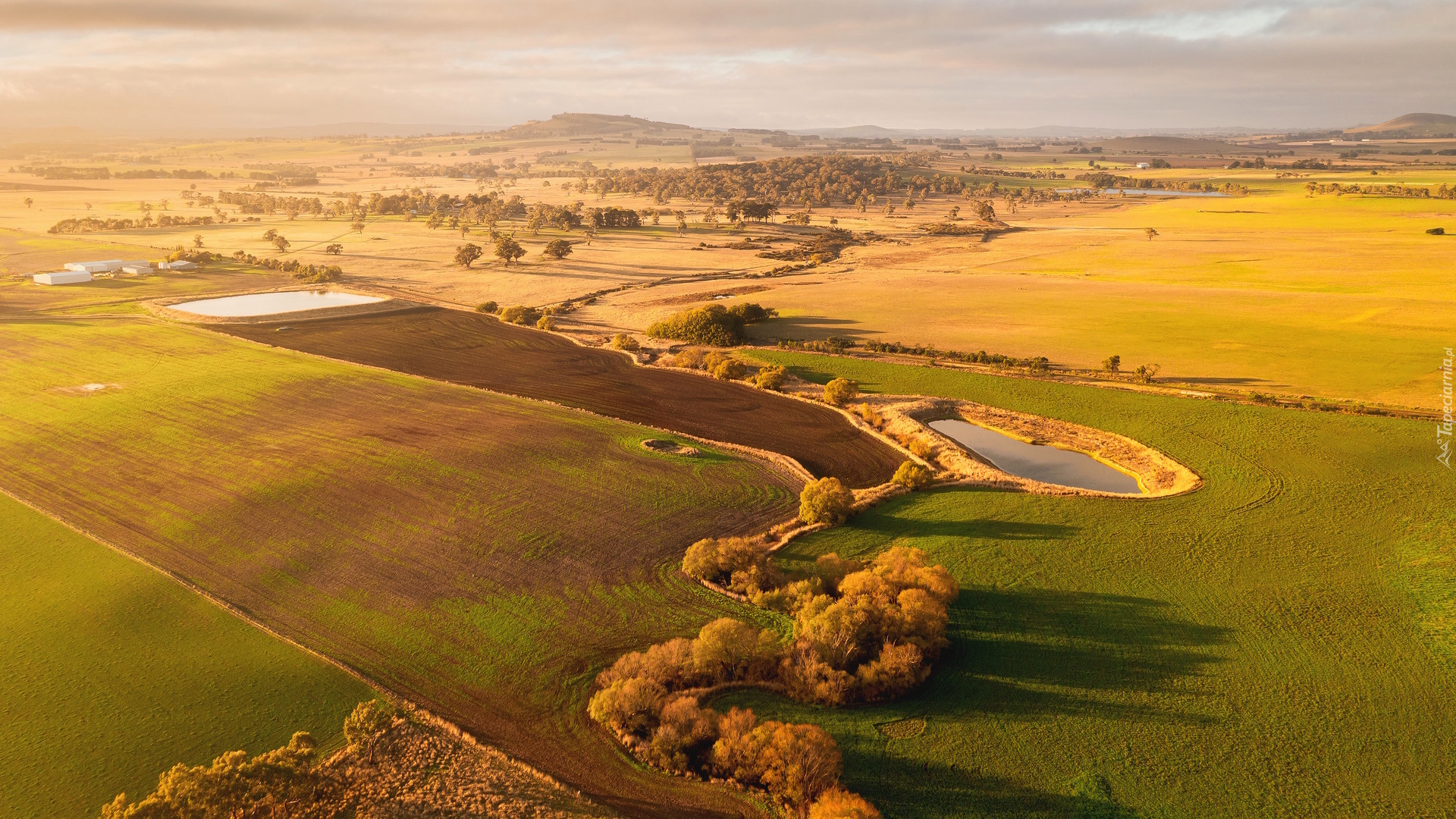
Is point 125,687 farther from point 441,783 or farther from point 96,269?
point 96,269

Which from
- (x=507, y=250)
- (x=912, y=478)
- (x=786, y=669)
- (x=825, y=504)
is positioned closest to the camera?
(x=786, y=669)

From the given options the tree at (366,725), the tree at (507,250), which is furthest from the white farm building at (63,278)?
the tree at (366,725)

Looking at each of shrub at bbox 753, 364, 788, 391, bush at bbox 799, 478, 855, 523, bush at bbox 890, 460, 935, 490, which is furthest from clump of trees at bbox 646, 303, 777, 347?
bush at bbox 799, 478, 855, 523

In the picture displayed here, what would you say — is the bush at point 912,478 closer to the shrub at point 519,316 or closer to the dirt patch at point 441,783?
the dirt patch at point 441,783

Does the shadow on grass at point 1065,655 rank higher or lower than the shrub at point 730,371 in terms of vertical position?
lower

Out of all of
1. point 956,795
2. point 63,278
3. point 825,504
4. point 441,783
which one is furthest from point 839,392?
point 63,278

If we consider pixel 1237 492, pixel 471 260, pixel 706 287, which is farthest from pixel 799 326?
pixel 471 260
